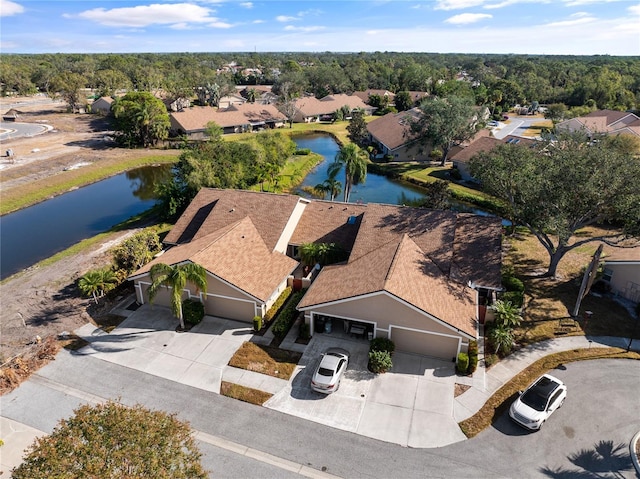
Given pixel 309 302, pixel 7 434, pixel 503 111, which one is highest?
pixel 503 111

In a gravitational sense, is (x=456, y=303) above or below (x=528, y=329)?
above

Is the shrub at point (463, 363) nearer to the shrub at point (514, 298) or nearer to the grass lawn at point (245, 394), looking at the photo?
the shrub at point (514, 298)

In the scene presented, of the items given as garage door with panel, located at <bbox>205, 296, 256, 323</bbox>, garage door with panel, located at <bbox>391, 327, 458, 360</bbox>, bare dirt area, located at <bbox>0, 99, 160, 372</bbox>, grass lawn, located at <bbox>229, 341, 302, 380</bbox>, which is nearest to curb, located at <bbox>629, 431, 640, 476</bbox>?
garage door with panel, located at <bbox>391, 327, 458, 360</bbox>

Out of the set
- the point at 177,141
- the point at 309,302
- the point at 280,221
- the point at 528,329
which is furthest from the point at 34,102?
the point at 528,329

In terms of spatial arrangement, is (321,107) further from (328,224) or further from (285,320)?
(285,320)

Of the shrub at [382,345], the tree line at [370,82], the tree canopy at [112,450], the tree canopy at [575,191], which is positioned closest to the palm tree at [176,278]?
the shrub at [382,345]

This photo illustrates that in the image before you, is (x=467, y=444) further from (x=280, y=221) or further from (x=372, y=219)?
(x=280, y=221)

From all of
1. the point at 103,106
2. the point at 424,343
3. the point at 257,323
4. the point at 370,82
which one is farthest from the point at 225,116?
the point at 424,343
